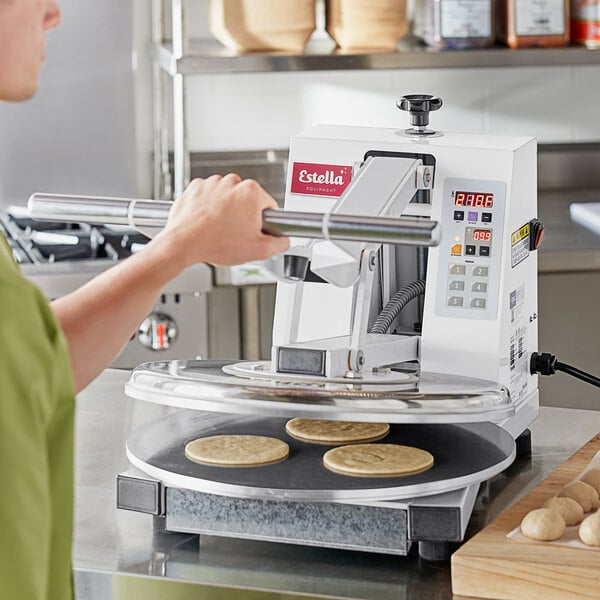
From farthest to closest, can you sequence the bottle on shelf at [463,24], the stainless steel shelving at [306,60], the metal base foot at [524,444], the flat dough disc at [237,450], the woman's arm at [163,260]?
the bottle on shelf at [463,24], the stainless steel shelving at [306,60], the metal base foot at [524,444], the flat dough disc at [237,450], the woman's arm at [163,260]

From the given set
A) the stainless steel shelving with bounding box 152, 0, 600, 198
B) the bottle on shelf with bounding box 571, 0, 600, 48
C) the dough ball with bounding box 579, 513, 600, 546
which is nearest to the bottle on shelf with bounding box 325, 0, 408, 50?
the stainless steel shelving with bounding box 152, 0, 600, 198

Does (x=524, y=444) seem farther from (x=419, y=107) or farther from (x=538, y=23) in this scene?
(x=538, y=23)

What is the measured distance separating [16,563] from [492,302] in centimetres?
68

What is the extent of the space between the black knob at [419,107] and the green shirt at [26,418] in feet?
2.21

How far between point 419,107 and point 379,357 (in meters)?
0.32

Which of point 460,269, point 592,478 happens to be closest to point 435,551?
point 592,478

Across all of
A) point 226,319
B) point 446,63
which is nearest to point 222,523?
point 226,319

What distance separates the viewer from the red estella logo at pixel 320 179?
1.44 metres

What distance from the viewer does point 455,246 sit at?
4.61ft

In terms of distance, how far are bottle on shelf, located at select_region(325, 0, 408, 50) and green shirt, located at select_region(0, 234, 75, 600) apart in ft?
7.29

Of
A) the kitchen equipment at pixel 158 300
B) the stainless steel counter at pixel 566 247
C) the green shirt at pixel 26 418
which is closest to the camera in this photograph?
the green shirt at pixel 26 418

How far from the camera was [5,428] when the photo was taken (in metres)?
0.85

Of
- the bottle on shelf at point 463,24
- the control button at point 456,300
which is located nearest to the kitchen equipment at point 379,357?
the control button at point 456,300

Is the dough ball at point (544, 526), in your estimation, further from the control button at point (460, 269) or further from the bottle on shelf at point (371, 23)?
the bottle on shelf at point (371, 23)
